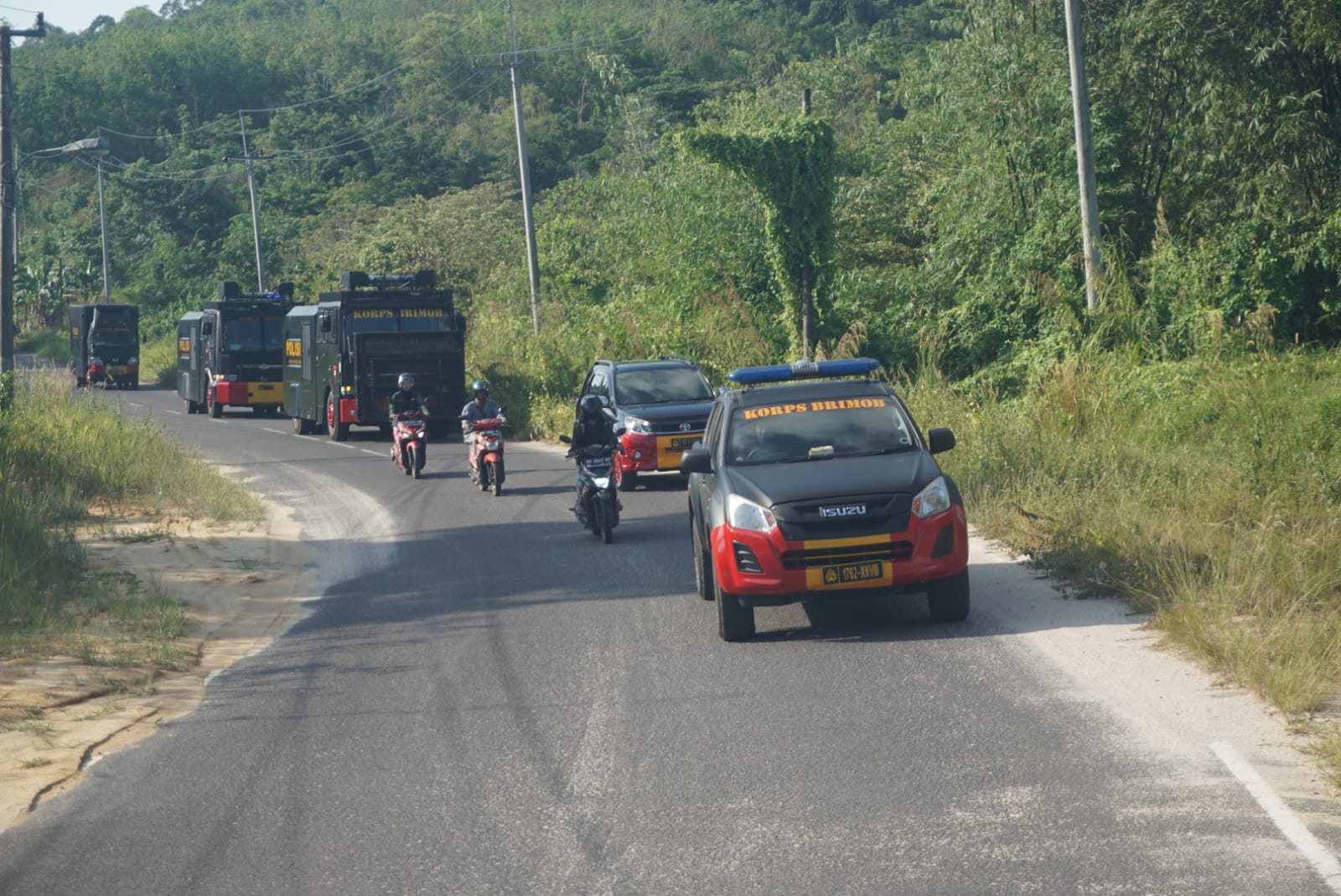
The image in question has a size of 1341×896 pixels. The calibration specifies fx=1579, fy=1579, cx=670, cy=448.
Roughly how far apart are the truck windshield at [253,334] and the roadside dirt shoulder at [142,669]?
77.4 feet

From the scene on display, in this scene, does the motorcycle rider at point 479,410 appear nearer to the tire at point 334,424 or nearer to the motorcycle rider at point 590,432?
the motorcycle rider at point 590,432

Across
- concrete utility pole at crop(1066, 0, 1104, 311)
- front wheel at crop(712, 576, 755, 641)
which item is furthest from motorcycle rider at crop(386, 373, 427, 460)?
front wheel at crop(712, 576, 755, 641)

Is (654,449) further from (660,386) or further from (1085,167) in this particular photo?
(1085,167)

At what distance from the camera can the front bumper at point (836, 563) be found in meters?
10.4

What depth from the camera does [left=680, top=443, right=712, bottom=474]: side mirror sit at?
11.5 metres

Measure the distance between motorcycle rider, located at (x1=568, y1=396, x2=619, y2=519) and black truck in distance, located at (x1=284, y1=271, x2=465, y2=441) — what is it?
13446 mm

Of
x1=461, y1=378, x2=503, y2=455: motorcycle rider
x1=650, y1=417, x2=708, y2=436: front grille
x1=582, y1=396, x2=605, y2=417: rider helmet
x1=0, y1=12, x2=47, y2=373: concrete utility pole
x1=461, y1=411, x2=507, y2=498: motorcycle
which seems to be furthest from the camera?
x1=0, y1=12, x2=47, y2=373: concrete utility pole

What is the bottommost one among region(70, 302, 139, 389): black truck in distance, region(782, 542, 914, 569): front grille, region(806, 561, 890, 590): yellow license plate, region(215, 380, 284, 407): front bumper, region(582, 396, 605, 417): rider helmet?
region(806, 561, 890, 590): yellow license plate

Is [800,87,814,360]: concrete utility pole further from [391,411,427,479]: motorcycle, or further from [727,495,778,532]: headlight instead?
[727,495,778,532]: headlight

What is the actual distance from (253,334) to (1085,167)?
25771mm

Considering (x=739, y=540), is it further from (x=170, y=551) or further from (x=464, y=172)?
(x=464, y=172)

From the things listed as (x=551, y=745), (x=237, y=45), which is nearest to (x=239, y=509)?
(x=551, y=745)

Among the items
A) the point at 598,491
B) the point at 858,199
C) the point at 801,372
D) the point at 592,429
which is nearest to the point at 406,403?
the point at 592,429

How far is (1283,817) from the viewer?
251 inches
